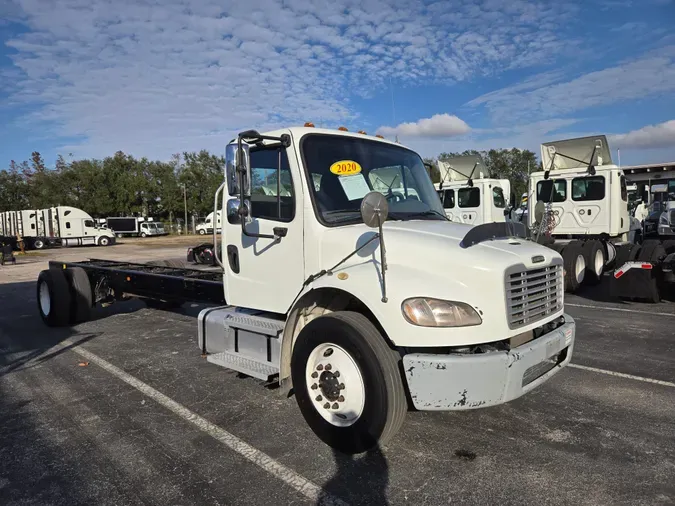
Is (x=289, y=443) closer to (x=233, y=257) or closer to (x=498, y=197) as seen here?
(x=233, y=257)

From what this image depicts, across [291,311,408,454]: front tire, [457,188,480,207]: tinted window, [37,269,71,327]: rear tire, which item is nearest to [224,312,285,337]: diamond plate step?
[291,311,408,454]: front tire

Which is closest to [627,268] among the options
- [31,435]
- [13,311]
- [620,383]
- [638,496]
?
[620,383]

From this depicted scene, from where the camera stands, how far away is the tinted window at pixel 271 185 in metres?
4.02

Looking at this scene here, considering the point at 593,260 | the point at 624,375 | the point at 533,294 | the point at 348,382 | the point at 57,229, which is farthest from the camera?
the point at 57,229

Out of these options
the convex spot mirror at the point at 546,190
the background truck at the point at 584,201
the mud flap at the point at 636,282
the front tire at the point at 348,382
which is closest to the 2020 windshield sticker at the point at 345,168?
the front tire at the point at 348,382

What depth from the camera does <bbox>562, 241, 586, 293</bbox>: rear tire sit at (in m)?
10.3

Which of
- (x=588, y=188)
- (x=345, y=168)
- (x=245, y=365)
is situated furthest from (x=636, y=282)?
(x=245, y=365)

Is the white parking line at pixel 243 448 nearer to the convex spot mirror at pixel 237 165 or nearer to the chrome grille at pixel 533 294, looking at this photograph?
the chrome grille at pixel 533 294

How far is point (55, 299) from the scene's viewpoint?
7.90 meters

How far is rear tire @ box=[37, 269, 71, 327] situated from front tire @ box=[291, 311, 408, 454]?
5908mm

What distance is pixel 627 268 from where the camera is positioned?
29.5ft

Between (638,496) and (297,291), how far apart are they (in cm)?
268

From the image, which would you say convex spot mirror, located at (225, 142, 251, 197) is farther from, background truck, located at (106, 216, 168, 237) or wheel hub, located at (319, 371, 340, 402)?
background truck, located at (106, 216, 168, 237)

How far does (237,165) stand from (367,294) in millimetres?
1445
